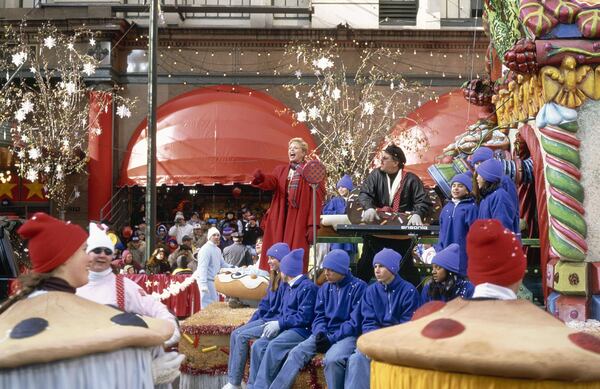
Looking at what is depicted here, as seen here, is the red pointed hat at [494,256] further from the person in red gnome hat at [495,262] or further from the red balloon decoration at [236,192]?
the red balloon decoration at [236,192]

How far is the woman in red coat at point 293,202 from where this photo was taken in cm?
1120

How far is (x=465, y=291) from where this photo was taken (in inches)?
323

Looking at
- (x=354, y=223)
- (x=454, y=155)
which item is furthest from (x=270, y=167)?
(x=354, y=223)

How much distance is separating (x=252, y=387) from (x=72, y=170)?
60.8 feet

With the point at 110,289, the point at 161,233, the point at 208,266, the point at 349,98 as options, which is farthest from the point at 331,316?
the point at 349,98

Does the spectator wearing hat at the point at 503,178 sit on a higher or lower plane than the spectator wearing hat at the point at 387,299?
higher

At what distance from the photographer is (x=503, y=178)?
9820mm

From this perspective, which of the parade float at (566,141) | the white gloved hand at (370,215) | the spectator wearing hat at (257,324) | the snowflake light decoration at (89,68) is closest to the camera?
the parade float at (566,141)

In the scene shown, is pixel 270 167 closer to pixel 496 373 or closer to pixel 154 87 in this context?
pixel 154 87

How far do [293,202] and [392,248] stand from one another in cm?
126

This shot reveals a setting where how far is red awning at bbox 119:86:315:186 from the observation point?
1012 inches

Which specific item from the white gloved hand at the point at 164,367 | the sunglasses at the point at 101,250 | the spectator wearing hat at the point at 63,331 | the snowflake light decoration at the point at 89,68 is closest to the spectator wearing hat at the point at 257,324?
the sunglasses at the point at 101,250

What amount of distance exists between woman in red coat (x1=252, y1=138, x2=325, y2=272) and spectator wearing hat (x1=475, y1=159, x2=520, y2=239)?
2277 millimetres

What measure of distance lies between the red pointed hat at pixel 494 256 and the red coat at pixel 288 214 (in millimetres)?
6141
